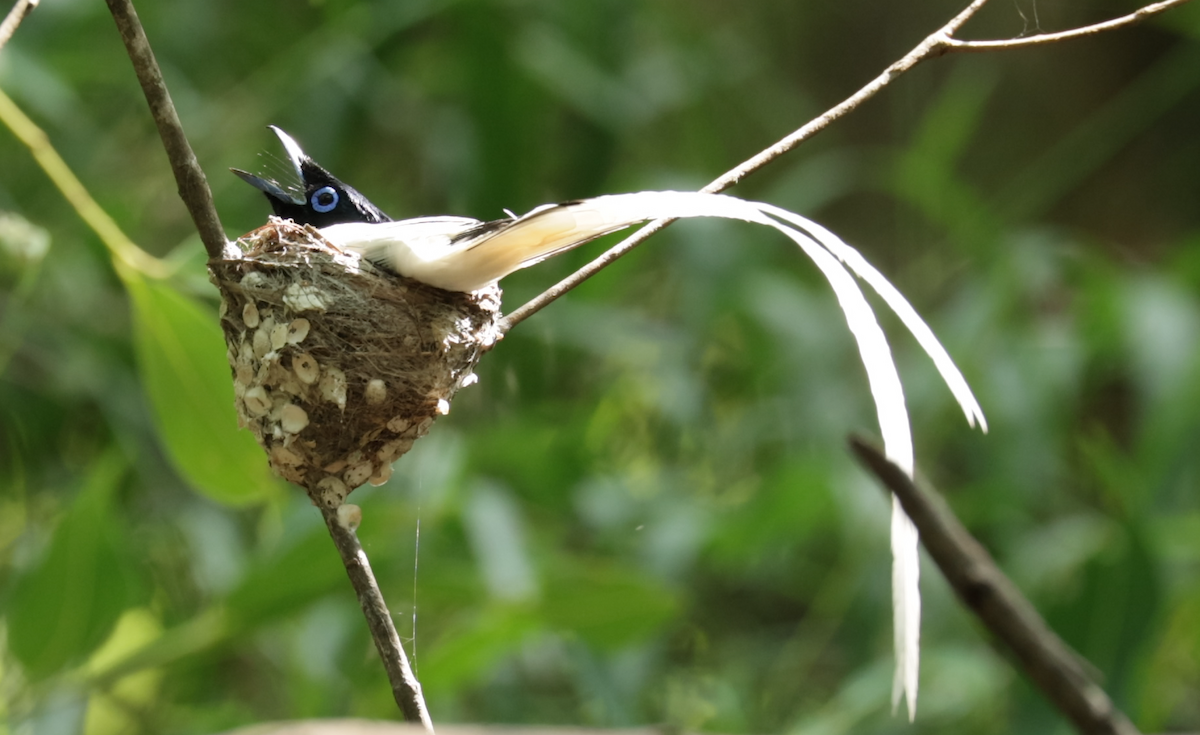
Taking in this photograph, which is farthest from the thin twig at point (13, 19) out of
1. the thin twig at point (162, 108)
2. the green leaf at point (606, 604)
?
the green leaf at point (606, 604)

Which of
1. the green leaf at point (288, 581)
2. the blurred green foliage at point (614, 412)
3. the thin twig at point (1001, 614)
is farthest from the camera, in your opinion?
the blurred green foliage at point (614, 412)

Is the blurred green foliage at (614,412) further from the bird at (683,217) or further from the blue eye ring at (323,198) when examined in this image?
the bird at (683,217)

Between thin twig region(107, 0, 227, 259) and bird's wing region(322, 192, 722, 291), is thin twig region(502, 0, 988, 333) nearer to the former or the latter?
bird's wing region(322, 192, 722, 291)

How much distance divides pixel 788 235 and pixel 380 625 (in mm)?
495

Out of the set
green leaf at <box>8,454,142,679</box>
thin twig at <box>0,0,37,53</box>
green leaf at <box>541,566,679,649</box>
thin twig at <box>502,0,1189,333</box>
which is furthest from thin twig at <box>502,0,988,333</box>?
green leaf at <box>8,454,142,679</box>

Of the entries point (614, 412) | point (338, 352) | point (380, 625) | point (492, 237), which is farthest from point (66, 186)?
point (614, 412)

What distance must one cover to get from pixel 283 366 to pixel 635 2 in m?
2.55

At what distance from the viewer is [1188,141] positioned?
13.4 feet

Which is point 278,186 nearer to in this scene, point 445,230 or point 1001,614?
point 445,230

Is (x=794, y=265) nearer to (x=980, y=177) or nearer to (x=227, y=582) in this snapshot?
(x=980, y=177)

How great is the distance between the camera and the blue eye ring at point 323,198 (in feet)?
5.38

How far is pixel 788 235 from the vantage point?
94 centimetres

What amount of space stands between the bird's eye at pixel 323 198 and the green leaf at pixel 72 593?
2.37ft

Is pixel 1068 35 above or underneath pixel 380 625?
above
